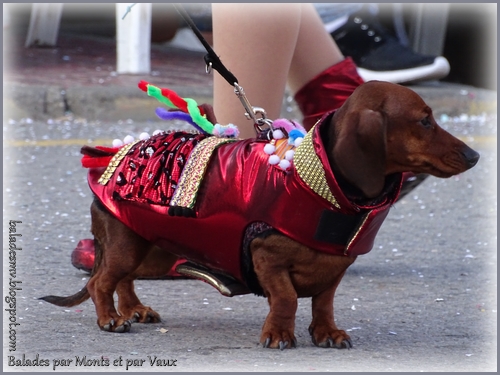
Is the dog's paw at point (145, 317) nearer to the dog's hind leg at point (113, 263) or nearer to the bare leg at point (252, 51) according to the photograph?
the dog's hind leg at point (113, 263)

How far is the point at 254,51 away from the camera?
133 inches

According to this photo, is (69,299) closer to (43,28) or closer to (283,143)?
(283,143)

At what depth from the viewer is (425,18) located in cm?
904

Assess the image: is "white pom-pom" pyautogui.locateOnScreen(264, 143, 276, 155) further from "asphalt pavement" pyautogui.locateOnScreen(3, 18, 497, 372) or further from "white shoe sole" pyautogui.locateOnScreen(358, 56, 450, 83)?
"white shoe sole" pyautogui.locateOnScreen(358, 56, 450, 83)

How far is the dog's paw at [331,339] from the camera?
2.71m

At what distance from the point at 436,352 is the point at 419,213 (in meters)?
2.12

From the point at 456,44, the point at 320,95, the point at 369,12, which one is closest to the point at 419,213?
the point at 320,95

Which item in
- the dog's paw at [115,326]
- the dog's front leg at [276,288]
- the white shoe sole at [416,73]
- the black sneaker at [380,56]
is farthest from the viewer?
the black sneaker at [380,56]

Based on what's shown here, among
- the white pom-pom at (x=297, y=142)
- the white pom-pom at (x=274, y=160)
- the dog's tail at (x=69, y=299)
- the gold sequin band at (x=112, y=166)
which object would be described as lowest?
the dog's tail at (x=69, y=299)

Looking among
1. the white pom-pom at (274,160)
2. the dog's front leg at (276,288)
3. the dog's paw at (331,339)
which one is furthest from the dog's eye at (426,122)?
the dog's paw at (331,339)

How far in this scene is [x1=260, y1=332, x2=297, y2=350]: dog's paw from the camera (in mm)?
2642

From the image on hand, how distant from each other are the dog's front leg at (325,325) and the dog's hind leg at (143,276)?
0.56 meters

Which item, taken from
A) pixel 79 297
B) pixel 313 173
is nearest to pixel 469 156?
pixel 313 173

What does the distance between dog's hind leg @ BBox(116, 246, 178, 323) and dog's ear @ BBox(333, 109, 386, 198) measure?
32.4 inches
